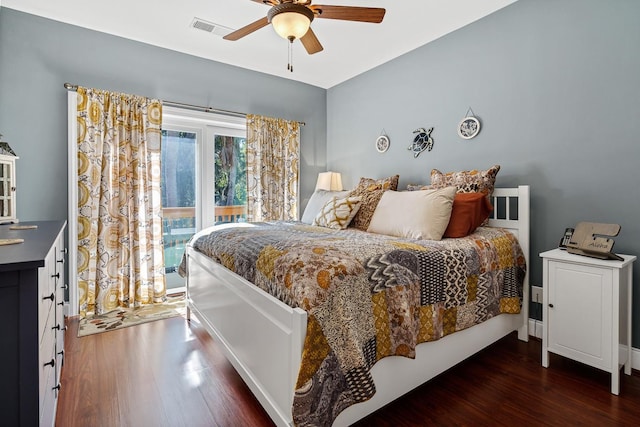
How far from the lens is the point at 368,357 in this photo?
4.39 feet

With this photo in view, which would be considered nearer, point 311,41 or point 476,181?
point 311,41

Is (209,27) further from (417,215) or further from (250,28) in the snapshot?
(417,215)

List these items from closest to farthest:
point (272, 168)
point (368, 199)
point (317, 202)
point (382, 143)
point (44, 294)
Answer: point (44, 294), point (368, 199), point (317, 202), point (382, 143), point (272, 168)

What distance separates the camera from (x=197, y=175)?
3.73 m

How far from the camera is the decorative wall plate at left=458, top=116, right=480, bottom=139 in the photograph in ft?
9.30

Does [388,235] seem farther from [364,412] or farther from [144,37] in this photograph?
[144,37]

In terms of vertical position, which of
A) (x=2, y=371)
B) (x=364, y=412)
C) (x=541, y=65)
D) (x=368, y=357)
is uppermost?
(x=541, y=65)

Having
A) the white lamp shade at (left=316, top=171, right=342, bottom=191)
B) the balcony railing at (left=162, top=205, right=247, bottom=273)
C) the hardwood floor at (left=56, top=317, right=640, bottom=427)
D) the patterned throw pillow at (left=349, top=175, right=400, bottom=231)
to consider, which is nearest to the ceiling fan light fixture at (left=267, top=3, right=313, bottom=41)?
the patterned throw pillow at (left=349, top=175, right=400, bottom=231)

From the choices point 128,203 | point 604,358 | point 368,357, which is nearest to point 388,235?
point 368,357

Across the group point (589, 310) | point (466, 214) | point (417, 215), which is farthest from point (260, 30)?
point (589, 310)

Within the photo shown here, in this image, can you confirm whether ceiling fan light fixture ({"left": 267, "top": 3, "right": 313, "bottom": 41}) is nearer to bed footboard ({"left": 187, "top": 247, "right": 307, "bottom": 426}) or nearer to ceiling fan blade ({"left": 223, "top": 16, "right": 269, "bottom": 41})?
ceiling fan blade ({"left": 223, "top": 16, "right": 269, "bottom": 41})

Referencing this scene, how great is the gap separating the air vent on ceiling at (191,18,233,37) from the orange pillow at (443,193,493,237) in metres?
2.53

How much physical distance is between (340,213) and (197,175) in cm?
191

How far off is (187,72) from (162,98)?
40cm
